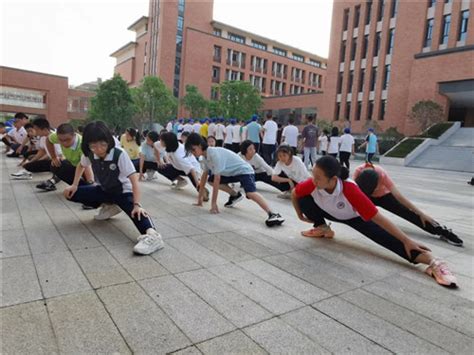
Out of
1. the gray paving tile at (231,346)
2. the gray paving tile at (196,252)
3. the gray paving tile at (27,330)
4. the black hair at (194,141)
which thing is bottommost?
the gray paving tile at (27,330)

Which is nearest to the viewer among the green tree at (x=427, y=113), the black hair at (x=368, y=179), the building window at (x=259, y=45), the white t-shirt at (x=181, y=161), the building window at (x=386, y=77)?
the black hair at (x=368, y=179)

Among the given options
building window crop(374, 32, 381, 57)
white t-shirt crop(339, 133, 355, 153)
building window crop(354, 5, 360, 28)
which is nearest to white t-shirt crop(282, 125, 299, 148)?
white t-shirt crop(339, 133, 355, 153)

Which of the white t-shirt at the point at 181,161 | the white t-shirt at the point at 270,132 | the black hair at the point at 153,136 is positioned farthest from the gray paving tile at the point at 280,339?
the white t-shirt at the point at 270,132

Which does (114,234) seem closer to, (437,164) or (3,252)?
(3,252)

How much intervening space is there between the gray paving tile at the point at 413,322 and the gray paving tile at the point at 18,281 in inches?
80.0

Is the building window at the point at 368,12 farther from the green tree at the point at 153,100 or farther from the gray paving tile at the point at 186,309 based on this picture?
the gray paving tile at the point at 186,309

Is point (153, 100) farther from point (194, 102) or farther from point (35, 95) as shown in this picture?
point (35, 95)

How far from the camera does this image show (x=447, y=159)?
17.4m

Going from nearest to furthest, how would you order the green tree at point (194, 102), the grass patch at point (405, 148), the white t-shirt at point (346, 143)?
the white t-shirt at point (346, 143) < the grass patch at point (405, 148) < the green tree at point (194, 102)

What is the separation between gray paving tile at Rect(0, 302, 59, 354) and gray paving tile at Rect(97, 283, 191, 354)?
0.32 meters

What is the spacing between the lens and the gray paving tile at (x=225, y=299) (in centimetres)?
198

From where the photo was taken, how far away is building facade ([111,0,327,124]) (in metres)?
42.7

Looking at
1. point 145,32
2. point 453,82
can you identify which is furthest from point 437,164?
point 145,32

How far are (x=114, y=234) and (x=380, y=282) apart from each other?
248cm
